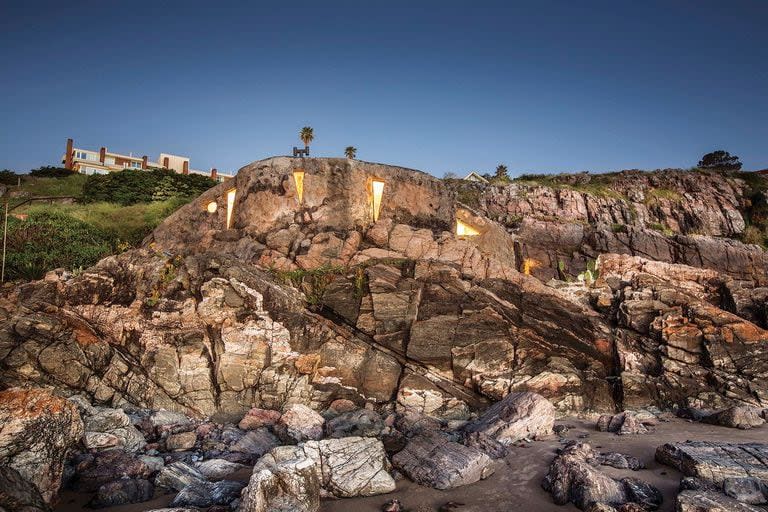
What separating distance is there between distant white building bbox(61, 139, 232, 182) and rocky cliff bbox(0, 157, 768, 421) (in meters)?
43.4

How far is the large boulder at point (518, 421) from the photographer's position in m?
11.0

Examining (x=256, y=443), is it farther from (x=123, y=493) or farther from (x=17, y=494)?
(x=17, y=494)

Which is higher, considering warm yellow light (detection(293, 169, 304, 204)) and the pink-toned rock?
warm yellow light (detection(293, 169, 304, 204))

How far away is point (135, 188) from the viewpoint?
1312 inches

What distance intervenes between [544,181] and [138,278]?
44535 millimetres

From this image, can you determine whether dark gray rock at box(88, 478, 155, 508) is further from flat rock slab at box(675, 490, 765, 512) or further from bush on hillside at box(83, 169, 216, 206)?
bush on hillside at box(83, 169, 216, 206)

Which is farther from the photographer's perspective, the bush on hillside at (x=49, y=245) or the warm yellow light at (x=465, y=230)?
the warm yellow light at (x=465, y=230)

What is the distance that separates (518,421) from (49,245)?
22.0m

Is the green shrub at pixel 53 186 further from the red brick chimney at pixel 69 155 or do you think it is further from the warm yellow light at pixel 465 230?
the warm yellow light at pixel 465 230

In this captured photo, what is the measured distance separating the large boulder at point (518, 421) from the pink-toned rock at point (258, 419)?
553 cm

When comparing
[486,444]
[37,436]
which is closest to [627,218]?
[486,444]

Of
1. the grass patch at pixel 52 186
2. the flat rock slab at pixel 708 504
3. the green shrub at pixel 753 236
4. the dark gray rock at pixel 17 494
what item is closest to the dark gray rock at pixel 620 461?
the flat rock slab at pixel 708 504

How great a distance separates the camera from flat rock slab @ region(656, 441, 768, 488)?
291 inches

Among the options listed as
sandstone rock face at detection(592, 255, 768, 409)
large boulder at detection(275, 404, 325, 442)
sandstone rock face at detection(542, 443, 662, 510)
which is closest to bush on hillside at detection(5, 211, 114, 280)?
large boulder at detection(275, 404, 325, 442)
